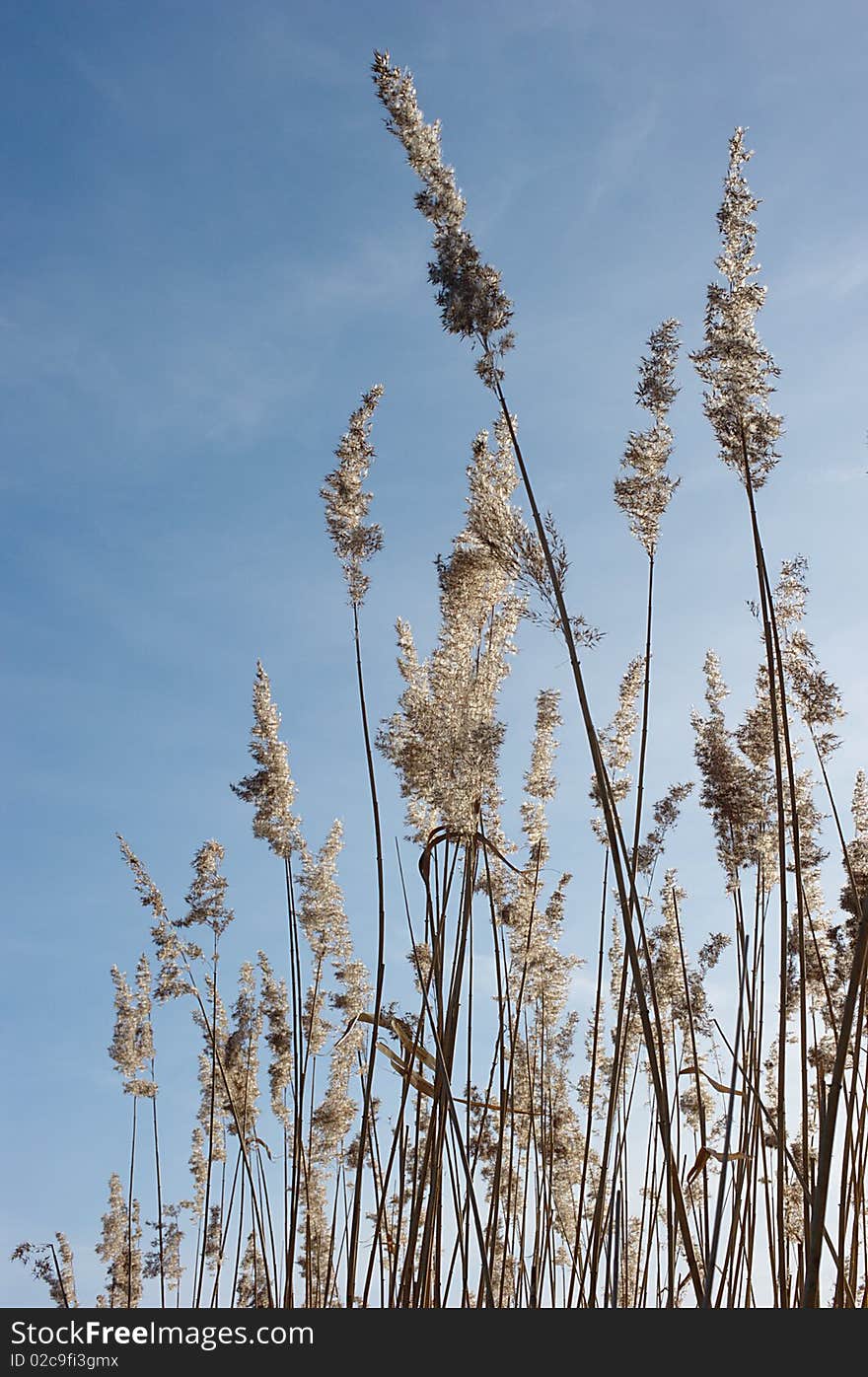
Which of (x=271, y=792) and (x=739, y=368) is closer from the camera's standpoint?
(x=739, y=368)

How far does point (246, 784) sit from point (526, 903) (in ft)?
2.97

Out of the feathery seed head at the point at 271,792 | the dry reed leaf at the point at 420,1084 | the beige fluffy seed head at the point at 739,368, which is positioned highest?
the beige fluffy seed head at the point at 739,368

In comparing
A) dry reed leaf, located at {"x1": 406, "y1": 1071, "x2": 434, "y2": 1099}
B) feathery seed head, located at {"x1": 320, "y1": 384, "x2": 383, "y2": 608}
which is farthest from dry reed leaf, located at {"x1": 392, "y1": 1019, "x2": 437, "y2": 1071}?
feathery seed head, located at {"x1": 320, "y1": 384, "x2": 383, "y2": 608}

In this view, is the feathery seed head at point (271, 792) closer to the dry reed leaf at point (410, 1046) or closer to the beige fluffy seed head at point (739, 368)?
the dry reed leaf at point (410, 1046)

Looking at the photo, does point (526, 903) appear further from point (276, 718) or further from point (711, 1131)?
point (711, 1131)

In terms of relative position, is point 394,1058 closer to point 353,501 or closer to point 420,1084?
point 420,1084

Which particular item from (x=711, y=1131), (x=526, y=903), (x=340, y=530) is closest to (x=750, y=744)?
(x=526, y=903)

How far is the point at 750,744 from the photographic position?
2602 mm

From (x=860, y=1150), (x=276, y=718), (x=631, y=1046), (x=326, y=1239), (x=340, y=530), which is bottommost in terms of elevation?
(x=326, y=1239)

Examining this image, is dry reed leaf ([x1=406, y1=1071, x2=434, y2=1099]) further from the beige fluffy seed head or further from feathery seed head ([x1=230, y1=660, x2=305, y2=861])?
the beige fluffy seed head

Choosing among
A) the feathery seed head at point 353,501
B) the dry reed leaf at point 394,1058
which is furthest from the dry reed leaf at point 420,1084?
the feathery seed head at point 353,501

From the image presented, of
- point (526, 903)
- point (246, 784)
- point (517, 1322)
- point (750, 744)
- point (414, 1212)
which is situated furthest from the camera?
point (526, 903)

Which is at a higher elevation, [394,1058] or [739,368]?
[739,368]

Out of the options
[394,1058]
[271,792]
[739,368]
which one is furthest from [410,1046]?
[739,368]
